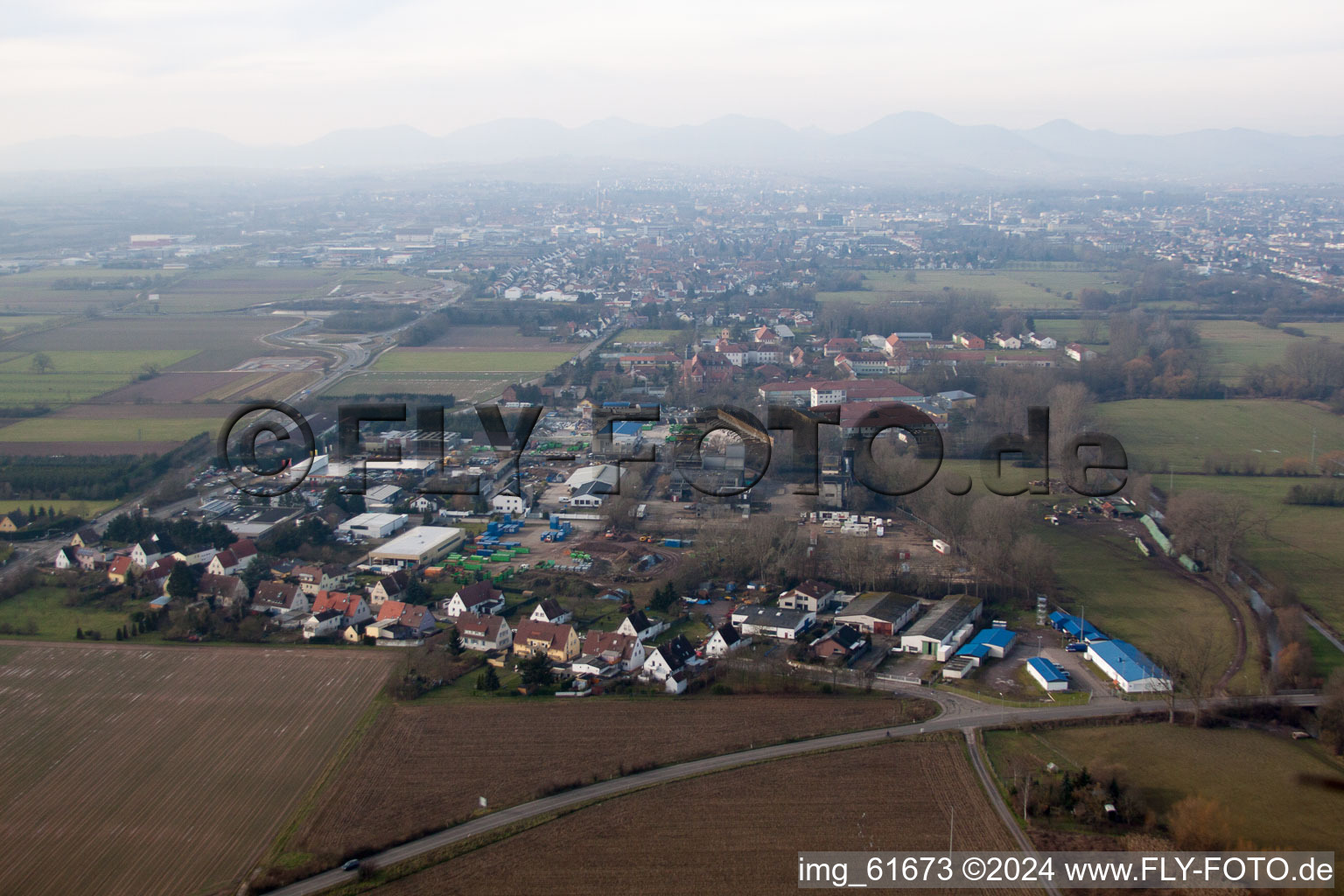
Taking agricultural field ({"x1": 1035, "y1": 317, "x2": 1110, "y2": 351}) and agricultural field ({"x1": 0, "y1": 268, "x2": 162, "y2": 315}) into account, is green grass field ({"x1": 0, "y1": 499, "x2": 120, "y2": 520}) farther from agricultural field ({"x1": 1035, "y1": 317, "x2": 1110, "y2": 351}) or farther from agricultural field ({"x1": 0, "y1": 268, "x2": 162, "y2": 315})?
agricultural field ({"x1": 1035, "y1": 317, "x2": 1110, "y2": 351})

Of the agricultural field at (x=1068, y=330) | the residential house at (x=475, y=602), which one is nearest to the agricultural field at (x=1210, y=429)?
the agricultural field at (x=1068, y=330)

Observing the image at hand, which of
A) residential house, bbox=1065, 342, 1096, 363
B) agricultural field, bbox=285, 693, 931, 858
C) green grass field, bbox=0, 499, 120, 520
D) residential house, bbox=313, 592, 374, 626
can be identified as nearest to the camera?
agricultural field, bbox=285, 693, 931, 858

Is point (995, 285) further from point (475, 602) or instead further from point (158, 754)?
point (158, 754)

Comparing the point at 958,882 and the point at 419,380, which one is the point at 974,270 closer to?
the point at 419,380

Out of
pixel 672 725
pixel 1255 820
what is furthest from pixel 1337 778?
pixel 672 725

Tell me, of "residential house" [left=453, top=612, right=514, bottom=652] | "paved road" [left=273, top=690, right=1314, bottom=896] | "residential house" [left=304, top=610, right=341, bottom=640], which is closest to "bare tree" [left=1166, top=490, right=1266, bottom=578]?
"paved road" [left=273, top=690, right=1314, bottom=896]

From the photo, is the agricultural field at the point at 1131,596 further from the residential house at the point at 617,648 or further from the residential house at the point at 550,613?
the residential house at the point at 550,613
